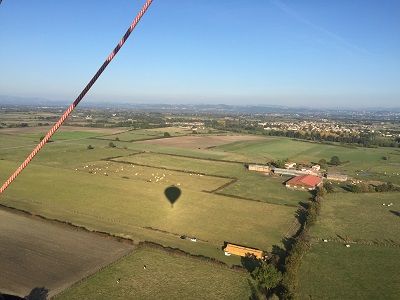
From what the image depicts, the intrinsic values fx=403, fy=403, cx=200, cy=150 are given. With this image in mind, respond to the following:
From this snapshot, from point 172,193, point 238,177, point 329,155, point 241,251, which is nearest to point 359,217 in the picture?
point 241,251

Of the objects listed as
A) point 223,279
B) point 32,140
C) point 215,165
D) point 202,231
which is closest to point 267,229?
point 202,231

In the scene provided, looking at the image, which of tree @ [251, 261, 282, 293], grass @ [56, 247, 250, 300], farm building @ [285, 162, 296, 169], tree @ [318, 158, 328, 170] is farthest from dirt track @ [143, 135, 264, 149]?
tree @ [251, 261, 282, 293]

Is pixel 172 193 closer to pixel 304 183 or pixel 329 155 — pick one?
pixel 304 183

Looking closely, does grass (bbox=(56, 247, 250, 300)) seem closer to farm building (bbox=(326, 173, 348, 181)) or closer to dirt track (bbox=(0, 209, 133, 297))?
dirt track (bbox=(0, 209, 133, 297))

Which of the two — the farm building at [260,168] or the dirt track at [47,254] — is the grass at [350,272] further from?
the farm building at [260,168]

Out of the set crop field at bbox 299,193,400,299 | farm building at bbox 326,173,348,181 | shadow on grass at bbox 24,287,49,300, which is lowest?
farm building at bbox 326,173,348,181
